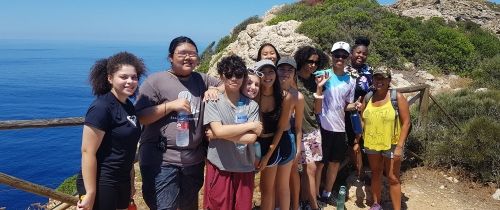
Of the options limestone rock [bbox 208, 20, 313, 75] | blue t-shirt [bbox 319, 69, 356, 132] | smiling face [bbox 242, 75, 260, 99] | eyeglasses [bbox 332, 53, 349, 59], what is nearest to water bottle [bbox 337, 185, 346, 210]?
blue t-shirt [bbox 319, 69, 356, 132]

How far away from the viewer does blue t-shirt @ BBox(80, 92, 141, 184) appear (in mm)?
A: 2580

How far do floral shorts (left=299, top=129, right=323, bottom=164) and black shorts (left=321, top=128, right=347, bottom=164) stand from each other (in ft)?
0.88

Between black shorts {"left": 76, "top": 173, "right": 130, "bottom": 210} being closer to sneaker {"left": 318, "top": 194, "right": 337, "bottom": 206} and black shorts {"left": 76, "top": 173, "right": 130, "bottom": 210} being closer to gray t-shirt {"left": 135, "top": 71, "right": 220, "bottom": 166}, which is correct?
gray t-shirt {"left": 135, "top": 71, "right": 220, "bottom": 166}

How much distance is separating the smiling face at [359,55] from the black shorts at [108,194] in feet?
10.9

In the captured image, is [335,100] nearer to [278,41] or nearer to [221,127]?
[221,127]

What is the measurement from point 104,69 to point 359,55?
3.28 m

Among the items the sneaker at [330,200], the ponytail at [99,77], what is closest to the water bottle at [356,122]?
the sneaker at [330,200]

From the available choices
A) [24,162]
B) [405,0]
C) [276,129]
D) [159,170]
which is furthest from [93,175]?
[24,162]

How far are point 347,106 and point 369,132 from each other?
1.44 feet

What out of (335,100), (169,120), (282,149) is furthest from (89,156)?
(335,100)

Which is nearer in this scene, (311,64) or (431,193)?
(311,64)

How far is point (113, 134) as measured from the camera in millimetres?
2658

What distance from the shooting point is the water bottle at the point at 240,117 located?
3.18m

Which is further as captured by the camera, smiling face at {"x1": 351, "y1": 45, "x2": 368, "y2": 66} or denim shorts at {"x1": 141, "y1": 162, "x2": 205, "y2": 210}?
smiling face at {"x1": 351, "y1": 45, "x2": 368, "y2": 66}
